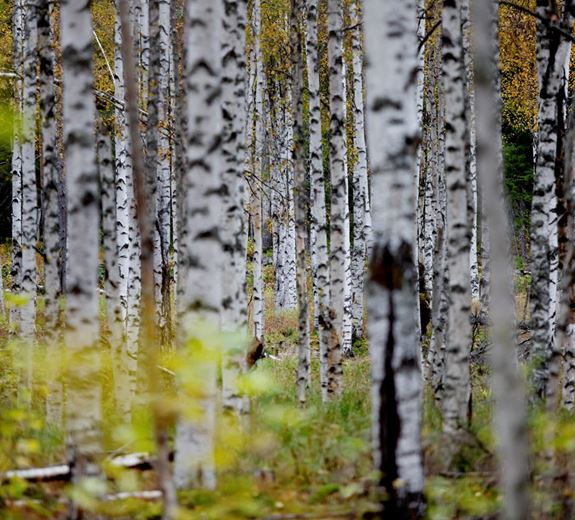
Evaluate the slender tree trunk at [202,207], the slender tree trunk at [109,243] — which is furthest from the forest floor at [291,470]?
the slender tree trunk at [109,243]

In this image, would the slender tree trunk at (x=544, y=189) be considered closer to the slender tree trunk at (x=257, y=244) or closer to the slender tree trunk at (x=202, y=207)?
the slender tree trunk at (x=202, y=207)

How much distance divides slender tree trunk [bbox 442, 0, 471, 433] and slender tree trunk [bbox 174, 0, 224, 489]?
101 inches

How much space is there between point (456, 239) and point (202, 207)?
2.90 m

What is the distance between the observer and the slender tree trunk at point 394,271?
3.64 meters

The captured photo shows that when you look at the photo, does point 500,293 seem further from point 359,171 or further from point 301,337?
point 359,171

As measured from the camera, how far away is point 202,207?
4.21m

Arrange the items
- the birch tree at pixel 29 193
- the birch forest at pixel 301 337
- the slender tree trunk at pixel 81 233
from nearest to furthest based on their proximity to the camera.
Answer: the birch forest at pixel 301 337, the slender tree trunk at pixel 81 233, the birch tree at pixel 29 193

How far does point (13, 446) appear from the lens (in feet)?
15.7

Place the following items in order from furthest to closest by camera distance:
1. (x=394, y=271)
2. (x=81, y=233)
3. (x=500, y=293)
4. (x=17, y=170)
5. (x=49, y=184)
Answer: (x=17, y=170) < (x=49, y=184) < (x=81, y=233) < (x=394, y=271) < (x=500, y=293)

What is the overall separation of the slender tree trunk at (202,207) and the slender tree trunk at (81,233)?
→ 578 mm

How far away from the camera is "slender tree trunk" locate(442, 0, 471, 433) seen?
5.95m

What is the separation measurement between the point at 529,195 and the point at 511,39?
45.7 ft

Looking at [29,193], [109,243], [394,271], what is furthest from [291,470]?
[29,193]

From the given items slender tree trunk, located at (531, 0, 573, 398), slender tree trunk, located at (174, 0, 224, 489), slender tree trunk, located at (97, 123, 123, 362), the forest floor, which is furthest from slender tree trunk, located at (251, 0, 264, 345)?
slender tree trunk, located at (174, 0, 224, 489)
